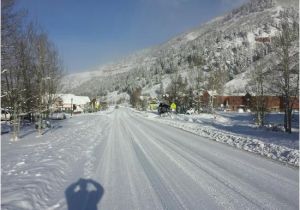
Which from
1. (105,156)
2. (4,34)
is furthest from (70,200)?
(4,34)

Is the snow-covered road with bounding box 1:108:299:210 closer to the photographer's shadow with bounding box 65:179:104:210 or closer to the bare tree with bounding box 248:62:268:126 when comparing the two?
the photographer's shadow with bounding box 65:179:104:210

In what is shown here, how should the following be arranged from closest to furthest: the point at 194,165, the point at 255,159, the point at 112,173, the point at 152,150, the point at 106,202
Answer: the point at 106,202 < the point at 112,173 < the point at 194,165 < the point at 255,159 < the point at 152,150

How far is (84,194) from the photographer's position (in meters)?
8.06

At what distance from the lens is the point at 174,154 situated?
1426 centimetres

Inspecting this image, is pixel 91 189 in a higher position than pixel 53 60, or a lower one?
lower

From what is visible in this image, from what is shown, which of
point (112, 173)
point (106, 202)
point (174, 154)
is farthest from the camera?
point (174, 154)

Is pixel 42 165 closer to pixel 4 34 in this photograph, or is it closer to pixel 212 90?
pixel 4 34

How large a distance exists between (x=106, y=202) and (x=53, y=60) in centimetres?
2371

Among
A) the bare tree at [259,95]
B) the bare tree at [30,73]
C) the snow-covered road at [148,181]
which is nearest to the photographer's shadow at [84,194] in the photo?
the snow-covered road at [148,181]

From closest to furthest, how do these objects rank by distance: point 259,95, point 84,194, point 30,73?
point 84,194 → point 30,73 → point 259,95

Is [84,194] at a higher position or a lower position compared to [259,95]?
lower

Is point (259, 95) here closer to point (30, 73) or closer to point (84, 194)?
point (30, 73)

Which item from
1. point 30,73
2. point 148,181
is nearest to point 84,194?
point 148,181

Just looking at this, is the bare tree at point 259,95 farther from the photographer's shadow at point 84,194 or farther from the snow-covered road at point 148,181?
the photographer's shadow at point 84,194
